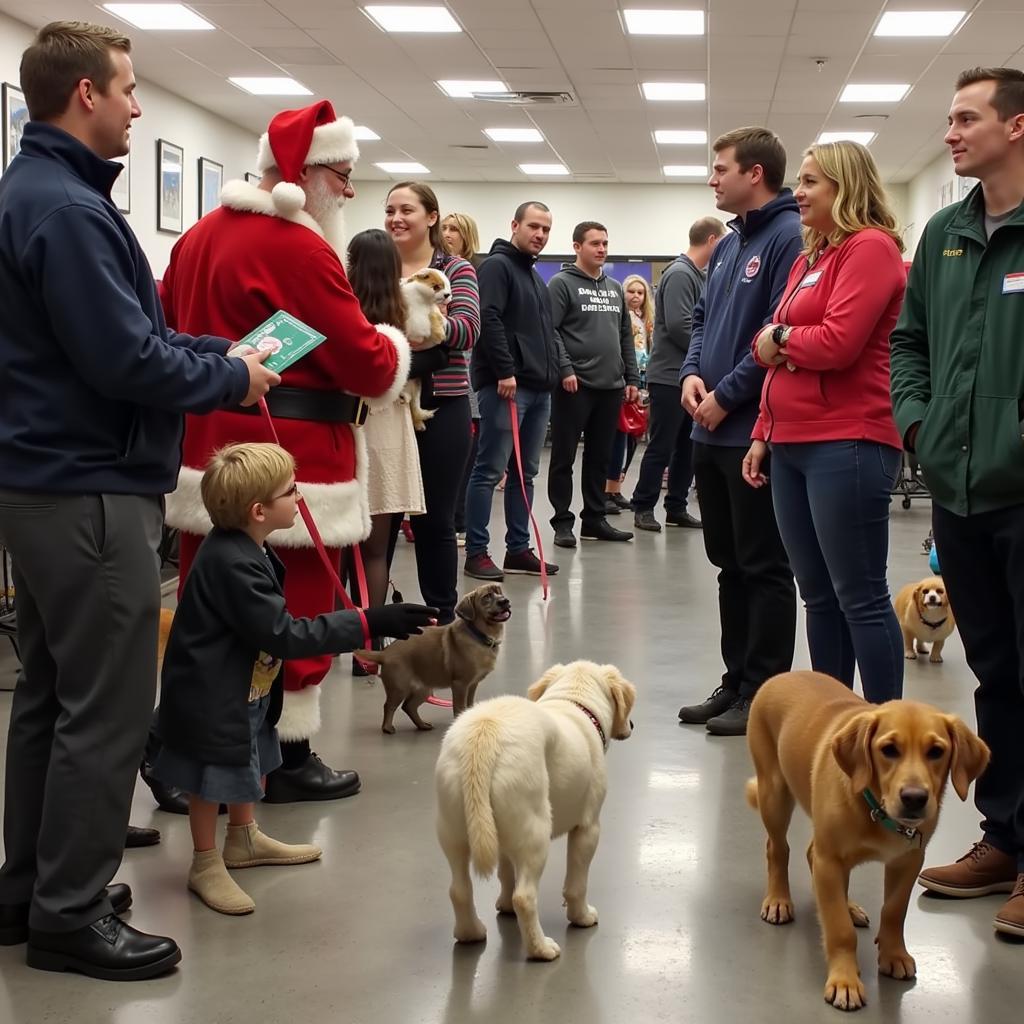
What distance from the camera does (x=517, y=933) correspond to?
2.45 meters

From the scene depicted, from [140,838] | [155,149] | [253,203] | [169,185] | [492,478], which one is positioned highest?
[155,149]

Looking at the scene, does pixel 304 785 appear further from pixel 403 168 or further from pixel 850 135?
pixel 403 168

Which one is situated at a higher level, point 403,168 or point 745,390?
point 403,168

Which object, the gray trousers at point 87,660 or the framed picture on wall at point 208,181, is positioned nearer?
the gray trousers at point 87,660

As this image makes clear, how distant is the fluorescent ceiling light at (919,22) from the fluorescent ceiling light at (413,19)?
3501 mm

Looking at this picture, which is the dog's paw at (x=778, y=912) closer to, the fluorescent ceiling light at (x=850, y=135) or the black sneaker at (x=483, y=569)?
the black sneaker at (x=483, y=569)

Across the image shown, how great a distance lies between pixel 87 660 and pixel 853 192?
2.13 metres

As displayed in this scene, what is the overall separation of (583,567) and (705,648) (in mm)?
1880

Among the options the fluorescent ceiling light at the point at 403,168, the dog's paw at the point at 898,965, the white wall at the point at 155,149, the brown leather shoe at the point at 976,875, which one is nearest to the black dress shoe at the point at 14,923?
the dog's paw at the point at 898,965

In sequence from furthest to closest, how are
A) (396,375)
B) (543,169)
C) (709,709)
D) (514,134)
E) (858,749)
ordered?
(543,169) → (514,134) → (709,709) → (396,375) → (858,749)

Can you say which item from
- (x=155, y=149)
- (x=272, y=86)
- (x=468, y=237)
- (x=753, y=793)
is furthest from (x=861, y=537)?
(x=155, y=149)

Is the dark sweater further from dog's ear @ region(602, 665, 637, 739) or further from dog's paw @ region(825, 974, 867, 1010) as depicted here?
dog's paw @ region(825, 974, 867, 1010)

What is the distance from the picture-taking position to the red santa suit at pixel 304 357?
2971 millimetres

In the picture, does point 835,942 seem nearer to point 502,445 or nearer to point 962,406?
point 962,406
